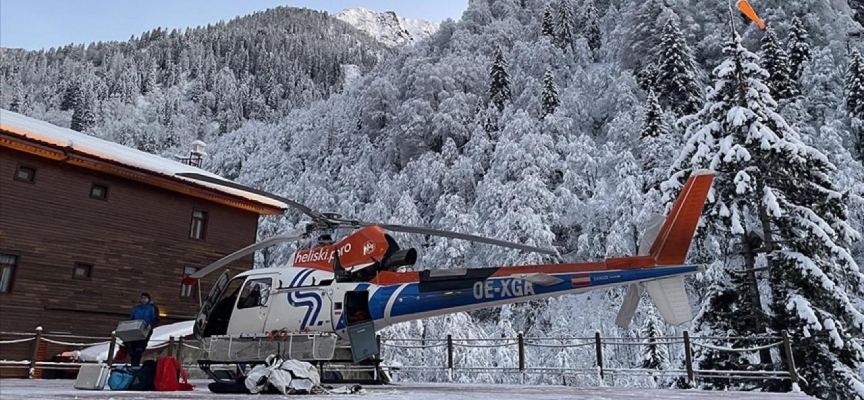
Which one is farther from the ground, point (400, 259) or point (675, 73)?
point (675, 73)

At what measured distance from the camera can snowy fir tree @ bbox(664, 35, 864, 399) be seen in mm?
13414

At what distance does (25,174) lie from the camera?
14461 millimetres

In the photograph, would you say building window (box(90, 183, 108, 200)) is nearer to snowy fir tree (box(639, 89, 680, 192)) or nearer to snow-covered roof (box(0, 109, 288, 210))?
snow-covered roof (box(0, 109, 288, 210))

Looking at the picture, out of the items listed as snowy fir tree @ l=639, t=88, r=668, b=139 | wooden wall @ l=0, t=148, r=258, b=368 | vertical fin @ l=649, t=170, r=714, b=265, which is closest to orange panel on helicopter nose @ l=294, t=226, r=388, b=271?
vertical fin @ l=649, t=170, r=714, b=265

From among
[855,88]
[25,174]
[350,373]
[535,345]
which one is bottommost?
[350,373]

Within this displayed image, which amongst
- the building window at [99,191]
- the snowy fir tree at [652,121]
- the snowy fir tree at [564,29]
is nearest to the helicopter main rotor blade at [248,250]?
the building window at [99,191]

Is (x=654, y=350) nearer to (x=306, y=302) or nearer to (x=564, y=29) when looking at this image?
(x=306, y=302)

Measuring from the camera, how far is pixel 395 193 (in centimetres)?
3162

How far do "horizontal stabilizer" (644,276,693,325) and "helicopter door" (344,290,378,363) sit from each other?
442 centimetres

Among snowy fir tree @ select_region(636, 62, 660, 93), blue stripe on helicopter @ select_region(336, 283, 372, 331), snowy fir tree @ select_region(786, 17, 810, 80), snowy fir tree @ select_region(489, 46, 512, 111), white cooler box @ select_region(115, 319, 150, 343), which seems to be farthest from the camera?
snowy fir tree @ select_region(489, 46, 512, 111)

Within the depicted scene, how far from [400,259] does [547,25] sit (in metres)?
41.4

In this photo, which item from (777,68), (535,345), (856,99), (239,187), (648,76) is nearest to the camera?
(239,187)

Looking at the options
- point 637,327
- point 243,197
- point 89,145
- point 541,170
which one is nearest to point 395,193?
point 541,170

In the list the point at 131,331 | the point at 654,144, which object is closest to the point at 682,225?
the point at 131,331
